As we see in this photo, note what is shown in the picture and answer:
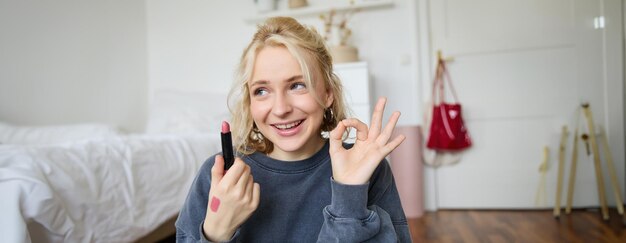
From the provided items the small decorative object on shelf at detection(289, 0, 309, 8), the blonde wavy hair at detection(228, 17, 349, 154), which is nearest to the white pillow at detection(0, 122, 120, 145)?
the blonde wavy hair at detection(228, 17, 349, 154)

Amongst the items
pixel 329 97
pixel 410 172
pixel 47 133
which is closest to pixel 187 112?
pixel 47 133

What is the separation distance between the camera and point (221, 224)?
674 mm

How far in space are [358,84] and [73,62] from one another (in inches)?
68.3

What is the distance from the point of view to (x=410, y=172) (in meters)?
2.54

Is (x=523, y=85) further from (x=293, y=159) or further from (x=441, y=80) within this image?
(x=293, y=159)

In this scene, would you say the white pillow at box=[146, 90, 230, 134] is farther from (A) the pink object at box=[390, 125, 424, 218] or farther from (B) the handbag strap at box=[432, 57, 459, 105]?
(B) the handbag strap at box=[432, 57, 459, 105]

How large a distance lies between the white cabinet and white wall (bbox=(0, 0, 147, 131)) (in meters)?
1.58

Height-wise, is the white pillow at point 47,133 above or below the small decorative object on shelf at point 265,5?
below

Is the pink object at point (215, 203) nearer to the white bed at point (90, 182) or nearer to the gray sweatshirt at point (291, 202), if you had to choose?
the gray sweatshirt at point (291, 202)

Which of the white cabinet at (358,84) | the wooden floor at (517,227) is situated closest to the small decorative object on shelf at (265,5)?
the white cabinet at (358,84)

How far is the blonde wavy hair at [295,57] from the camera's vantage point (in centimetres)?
80

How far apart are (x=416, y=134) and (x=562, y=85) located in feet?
2.94

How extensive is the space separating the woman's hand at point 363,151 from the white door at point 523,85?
6.79 feet

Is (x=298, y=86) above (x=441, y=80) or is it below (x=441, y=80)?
below
